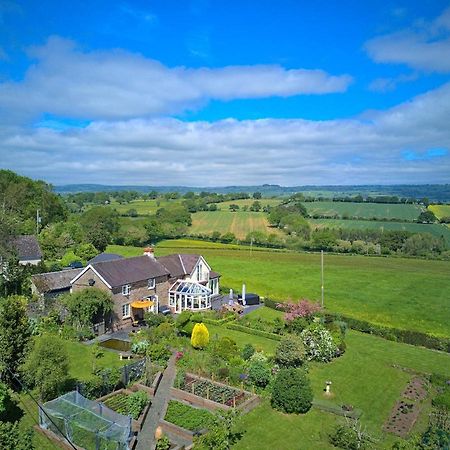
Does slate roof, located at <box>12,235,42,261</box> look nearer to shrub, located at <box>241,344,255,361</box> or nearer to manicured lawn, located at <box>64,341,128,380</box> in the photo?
manicured lawn, located at <box>64,341,128,380</box>

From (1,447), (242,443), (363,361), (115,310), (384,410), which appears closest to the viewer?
(1,447)

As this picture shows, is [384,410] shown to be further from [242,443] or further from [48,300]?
[48,300]

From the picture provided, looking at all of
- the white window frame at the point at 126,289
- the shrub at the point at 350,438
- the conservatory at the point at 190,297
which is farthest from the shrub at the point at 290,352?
the white window frame at the point at 126,289

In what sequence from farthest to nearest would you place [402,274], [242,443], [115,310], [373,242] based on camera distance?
[373,242] < [402,274] < [115,310] < [242,443]

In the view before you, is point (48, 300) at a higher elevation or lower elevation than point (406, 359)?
higher

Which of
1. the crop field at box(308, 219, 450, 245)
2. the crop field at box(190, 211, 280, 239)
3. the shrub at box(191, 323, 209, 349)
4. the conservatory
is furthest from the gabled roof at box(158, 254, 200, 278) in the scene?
the crop field at box(308, 219, 450, 245)

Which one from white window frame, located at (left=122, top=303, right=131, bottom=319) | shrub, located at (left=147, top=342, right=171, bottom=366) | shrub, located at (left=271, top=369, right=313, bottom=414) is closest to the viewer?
shrub, located at (left=271, top=369, right=313, bottom=414)

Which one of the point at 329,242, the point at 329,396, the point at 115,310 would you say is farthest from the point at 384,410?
the point at 329,242
